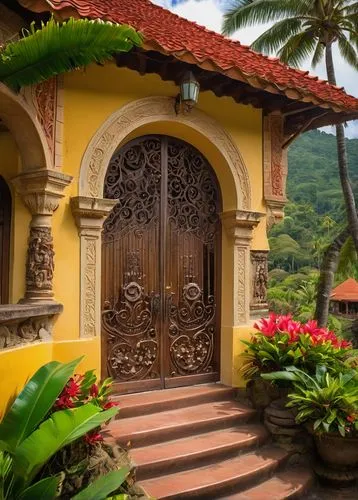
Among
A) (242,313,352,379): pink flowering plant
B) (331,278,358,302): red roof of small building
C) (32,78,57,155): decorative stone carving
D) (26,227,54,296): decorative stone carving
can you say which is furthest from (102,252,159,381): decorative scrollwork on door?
(331,278,358,302): red roof of small building

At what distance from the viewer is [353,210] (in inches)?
520

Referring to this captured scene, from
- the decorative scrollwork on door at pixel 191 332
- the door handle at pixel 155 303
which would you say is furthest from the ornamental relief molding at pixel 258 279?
the door handle at pixel 155 303

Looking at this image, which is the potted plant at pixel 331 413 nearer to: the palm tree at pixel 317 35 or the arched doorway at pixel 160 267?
the arched doorway at pixel 160 267

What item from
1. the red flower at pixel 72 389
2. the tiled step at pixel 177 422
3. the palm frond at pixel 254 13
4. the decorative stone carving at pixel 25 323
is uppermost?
the palm frond at pixel 254 13

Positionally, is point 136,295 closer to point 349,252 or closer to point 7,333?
point 7,333

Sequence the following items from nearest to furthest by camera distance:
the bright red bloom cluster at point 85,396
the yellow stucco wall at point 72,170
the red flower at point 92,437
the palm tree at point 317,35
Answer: the red flower at point 92,437, the bright red bloom cluster at point 85,396, the yellow stucco wall at point 72,170, the palm tree at point 317,35

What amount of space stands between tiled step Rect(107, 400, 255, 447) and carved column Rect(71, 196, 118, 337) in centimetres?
104

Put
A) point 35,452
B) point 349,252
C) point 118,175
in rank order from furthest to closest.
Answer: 1. point 349,252
2. point 118,175
3. point 35,452

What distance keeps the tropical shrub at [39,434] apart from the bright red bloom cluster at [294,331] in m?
2.95

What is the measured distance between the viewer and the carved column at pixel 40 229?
489cm

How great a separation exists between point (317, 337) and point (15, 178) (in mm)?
3985

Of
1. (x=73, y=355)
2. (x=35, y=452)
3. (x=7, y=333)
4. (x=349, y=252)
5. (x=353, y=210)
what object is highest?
(x=353, y=210)

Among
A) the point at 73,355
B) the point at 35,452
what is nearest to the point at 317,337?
the point at 73,355

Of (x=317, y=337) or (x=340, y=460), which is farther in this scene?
(x=317, y=337)
